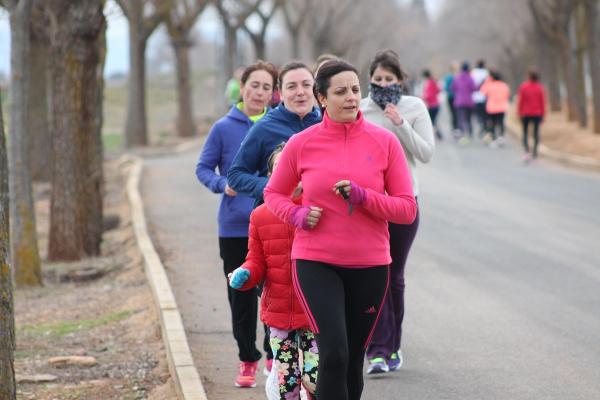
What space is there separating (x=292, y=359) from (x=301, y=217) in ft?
3.03

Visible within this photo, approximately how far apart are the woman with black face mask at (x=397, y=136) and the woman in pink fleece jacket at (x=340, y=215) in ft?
6.57

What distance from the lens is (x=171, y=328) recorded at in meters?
8.62

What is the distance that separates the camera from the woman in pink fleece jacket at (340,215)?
5145 mm

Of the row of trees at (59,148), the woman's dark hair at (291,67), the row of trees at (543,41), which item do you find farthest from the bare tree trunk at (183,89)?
the woman's dark hair at (291,67)

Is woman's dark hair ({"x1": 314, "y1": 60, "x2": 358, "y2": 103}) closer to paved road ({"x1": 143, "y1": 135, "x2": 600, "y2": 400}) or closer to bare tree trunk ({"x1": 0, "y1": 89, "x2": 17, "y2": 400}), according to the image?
Result: bare tree trunk ({"x1": 0, "y1": 89, "x2": 17, "y2": 400})

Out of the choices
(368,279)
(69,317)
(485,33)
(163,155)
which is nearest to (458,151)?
(163,155)

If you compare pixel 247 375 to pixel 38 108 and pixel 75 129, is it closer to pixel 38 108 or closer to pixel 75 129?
pixel 75 129

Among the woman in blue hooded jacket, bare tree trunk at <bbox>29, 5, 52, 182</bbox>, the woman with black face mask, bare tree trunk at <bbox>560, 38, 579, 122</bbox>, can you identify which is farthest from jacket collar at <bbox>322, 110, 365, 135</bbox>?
bare tree trunk at <bbox>560, 38, 579, 122</bbox>

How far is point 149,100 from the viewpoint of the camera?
72250 millimetres

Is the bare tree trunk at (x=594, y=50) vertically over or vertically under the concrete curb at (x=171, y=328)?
over

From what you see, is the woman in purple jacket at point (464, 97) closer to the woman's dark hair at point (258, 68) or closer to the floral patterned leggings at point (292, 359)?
the woman's dark hair at point (258, 68)

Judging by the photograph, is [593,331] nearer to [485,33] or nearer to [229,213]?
[229,213]

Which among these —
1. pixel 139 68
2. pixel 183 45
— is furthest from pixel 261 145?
pixel 183 45

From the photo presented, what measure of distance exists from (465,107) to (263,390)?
24.0 metres
